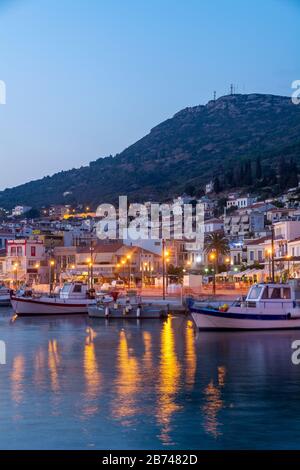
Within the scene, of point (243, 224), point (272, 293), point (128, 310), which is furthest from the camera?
point (243, 224)

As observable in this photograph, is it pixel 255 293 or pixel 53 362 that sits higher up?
pixel 255 293

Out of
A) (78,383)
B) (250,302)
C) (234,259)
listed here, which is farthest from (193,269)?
(78,383)

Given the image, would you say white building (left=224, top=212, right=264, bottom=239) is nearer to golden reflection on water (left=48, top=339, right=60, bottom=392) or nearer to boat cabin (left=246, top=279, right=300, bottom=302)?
boat cabin (left=246, top=279, right=300, bottom=302)

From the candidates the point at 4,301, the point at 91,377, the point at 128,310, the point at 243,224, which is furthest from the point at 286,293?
the point at 243,224

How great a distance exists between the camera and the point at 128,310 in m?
43.2

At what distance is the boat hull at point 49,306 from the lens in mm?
47031

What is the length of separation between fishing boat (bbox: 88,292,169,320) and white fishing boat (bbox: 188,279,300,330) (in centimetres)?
1088

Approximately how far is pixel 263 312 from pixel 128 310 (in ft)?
41.5

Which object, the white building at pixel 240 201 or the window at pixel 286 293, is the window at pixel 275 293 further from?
the white building at pixel 240 201

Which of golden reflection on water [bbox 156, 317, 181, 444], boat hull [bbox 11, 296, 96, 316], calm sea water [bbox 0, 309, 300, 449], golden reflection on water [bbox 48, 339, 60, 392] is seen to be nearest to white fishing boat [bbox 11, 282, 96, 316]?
boat hull [bbox 11, 296, 96, 316]

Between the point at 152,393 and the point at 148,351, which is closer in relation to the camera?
the point at 152,393

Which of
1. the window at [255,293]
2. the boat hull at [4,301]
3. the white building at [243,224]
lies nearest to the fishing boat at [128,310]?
the window at [255,293]

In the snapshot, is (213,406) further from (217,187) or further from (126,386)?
(217,187)

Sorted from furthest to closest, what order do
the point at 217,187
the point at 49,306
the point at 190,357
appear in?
the point at 217,187, the point at 49,306, the point at 190,357
